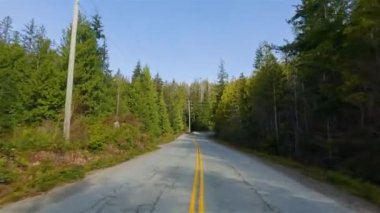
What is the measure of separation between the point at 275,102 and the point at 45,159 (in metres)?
40.3

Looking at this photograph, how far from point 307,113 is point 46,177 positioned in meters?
32.0

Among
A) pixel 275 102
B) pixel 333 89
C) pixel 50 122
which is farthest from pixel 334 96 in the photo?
pixel 275 102

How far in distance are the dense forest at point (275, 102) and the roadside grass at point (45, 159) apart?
Result: 6cm

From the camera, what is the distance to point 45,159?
18047 millimetres

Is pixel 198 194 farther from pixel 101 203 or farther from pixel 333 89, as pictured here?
pixel 333 89

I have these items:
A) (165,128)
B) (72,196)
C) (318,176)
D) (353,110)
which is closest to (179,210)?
(72,196)

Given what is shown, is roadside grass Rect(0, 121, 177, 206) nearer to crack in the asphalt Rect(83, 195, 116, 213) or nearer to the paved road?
the paved road

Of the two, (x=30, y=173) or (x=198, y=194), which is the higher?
(x=30, y=173)

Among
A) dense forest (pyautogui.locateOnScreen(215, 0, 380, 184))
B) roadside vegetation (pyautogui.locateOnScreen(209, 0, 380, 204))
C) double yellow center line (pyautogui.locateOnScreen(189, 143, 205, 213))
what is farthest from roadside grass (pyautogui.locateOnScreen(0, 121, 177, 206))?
dense forest (pyautogui.locateOnScreen(215, 0, 380, 184))

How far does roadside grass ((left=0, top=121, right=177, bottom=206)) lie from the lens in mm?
12990

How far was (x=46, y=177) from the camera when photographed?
1406 cm

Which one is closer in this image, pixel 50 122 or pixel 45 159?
pixel 45 159

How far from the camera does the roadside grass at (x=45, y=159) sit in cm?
1299

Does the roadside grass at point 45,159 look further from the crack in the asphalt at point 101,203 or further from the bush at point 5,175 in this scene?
the crack in the asphalt at point 101,203
